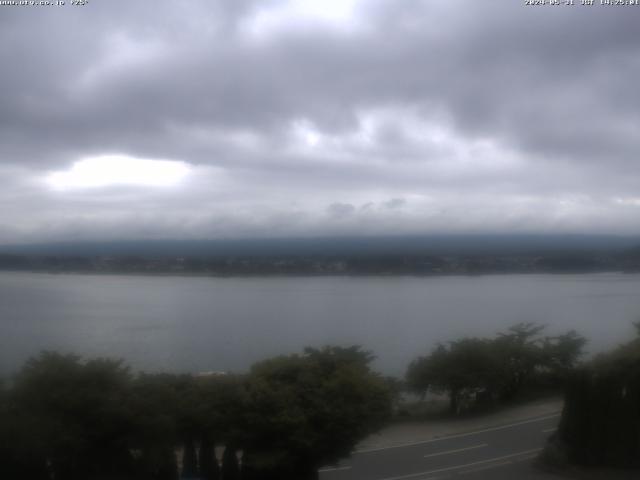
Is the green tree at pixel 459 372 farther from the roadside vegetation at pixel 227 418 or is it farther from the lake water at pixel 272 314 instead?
the roadside vegetation at pixel 227 418

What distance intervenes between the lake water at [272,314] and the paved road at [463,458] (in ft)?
19.3

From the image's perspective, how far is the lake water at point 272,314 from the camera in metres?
21.3

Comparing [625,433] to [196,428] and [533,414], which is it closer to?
[533,414]

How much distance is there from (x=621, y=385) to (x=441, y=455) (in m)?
3.74

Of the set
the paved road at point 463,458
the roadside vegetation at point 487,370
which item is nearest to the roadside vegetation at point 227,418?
the paved road at point 463,458

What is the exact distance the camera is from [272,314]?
3334cm

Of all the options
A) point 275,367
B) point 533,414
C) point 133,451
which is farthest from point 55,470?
point 533,414

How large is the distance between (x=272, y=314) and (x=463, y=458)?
66.8ft

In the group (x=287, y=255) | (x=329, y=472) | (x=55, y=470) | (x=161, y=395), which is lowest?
(x=329, y=472)

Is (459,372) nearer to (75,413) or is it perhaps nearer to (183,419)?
(183,419)

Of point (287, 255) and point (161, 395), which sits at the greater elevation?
point (287, 255)

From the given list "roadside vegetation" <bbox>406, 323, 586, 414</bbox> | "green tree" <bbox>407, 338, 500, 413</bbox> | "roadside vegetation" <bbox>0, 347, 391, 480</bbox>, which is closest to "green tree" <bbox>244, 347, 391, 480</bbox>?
"roadside vegetation" <bbox>0, 347, 391, 480</bbox>

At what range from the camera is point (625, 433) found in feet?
41.5

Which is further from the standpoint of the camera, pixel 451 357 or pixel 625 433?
pixel 451 357
